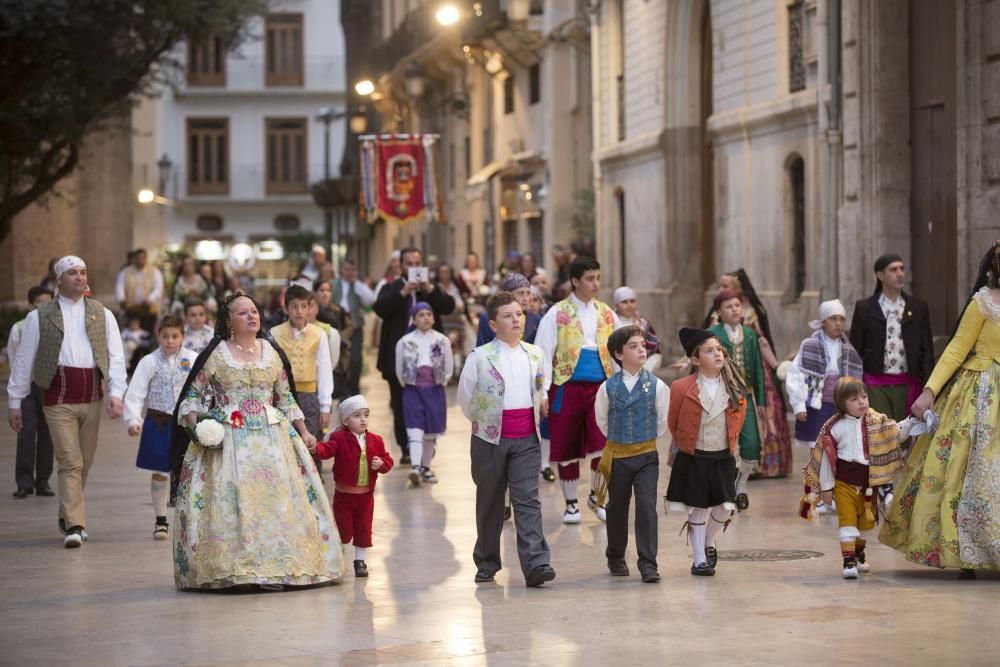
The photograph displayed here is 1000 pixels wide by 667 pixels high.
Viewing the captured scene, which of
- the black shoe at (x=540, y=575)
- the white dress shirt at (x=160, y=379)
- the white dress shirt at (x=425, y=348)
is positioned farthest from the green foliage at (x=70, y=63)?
the black shoe at (x=540, y=575)

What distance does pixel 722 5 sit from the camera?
85.7ft

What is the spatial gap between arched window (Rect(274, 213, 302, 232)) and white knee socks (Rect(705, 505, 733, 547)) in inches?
2487

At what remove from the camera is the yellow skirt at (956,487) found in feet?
33.4

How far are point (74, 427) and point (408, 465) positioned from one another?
4.97 metres

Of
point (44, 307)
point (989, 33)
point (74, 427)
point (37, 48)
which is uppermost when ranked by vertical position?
point (37, 48)

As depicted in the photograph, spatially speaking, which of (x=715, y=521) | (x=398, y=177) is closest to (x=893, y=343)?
(x=715, y=521)

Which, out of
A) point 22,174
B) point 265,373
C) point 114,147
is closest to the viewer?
point 265,373

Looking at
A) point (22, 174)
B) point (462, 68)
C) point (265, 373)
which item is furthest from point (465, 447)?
point (462, 68)

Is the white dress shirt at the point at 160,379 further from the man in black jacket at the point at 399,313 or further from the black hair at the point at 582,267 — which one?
the man in black jacket at the point at 399,313

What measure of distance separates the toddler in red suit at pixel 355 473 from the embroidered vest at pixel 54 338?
2.36m

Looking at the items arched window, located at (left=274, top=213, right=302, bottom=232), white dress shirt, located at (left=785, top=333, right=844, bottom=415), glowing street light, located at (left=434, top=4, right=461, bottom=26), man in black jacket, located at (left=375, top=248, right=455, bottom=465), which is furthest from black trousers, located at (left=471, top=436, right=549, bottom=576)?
arched window, located at (left=274, top=213, right=302, bottom=232)

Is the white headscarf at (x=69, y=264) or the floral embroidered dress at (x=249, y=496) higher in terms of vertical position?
the white headscarf at (x=69, y=264)

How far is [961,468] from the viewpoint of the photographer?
34.1ft

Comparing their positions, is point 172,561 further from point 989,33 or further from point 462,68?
point 462,68
